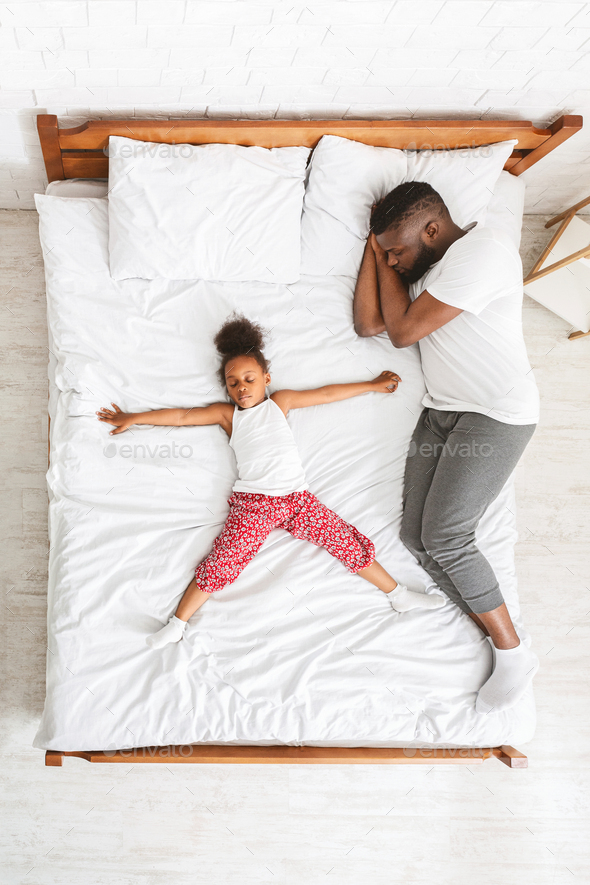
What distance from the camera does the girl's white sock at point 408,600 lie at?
1.64 meters

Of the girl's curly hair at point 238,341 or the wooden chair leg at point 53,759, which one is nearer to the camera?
the wooden chair leg at point 53,759

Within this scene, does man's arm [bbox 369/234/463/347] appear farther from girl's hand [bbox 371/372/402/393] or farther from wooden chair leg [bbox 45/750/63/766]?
wooden chair leg [bbox 45/750/63/766]

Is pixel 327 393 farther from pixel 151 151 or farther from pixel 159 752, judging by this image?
pixel 159 752

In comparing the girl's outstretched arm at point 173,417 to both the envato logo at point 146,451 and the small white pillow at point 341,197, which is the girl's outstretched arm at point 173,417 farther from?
the small white pillow at point 341,197

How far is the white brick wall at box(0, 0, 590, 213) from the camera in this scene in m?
1.37

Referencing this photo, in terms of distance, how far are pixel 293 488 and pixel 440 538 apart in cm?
46

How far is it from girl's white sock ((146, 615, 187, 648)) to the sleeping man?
0.74 meters

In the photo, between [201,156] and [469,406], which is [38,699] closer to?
[469,406]

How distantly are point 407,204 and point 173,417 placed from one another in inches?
37.1

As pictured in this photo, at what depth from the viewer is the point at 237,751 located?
1621mm

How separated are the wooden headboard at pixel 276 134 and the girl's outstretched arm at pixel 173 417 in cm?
81

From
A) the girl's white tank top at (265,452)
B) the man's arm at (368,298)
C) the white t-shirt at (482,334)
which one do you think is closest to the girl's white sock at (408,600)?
the girl's white tank top at (265,452)

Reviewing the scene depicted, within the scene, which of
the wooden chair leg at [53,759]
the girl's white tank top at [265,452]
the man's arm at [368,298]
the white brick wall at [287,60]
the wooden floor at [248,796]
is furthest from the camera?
the wooden floor at [248,796]

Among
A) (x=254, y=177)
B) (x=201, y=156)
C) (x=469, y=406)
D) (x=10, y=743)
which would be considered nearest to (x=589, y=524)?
(x=469, y=406)
